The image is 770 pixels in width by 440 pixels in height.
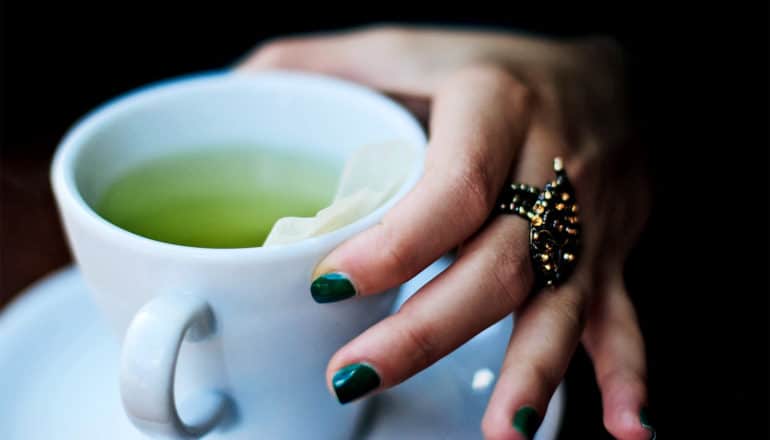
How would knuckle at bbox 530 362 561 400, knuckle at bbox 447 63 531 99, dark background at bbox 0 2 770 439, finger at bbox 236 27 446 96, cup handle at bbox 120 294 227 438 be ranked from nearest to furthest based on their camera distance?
cup handle at bbox 120 294 227 438, knuckle at bbox 530 362 561 400, knuckle at bbox 447 63 531 99, dark background at bbox 0 2 770 439, finger at bbox 236 27 446 96

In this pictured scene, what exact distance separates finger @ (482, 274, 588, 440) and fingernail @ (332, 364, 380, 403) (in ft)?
0.28

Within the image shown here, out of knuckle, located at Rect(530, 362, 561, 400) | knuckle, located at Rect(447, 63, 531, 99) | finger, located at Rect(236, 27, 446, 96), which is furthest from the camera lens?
finger, located at Rect(236, 27, 446, 96)

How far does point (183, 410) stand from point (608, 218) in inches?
17.1

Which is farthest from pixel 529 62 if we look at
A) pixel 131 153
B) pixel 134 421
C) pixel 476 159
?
pixel 134 421

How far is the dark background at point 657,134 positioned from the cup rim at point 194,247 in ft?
0.97

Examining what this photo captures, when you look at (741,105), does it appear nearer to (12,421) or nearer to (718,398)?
(718,398)

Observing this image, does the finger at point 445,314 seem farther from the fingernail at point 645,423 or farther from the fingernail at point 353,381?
the fingernail at point 645,423

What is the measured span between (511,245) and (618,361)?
0.55ft

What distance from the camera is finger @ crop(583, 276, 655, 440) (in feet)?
1.70

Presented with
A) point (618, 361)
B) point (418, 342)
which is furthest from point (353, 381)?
point (618, 361)

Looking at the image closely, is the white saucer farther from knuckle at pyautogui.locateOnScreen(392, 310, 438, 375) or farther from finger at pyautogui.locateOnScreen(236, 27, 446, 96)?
finger at pyautogui.locateOnScreen(236, 27, 446, 96)

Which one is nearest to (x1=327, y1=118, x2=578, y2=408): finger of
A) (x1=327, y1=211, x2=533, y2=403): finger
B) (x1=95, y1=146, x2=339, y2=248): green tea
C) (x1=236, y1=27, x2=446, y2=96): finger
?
(x1=327, y1=211, x2=533, y2=403): finger

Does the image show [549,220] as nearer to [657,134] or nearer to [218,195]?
[218,195]

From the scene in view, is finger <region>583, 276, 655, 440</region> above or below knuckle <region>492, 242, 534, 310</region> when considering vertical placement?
below
